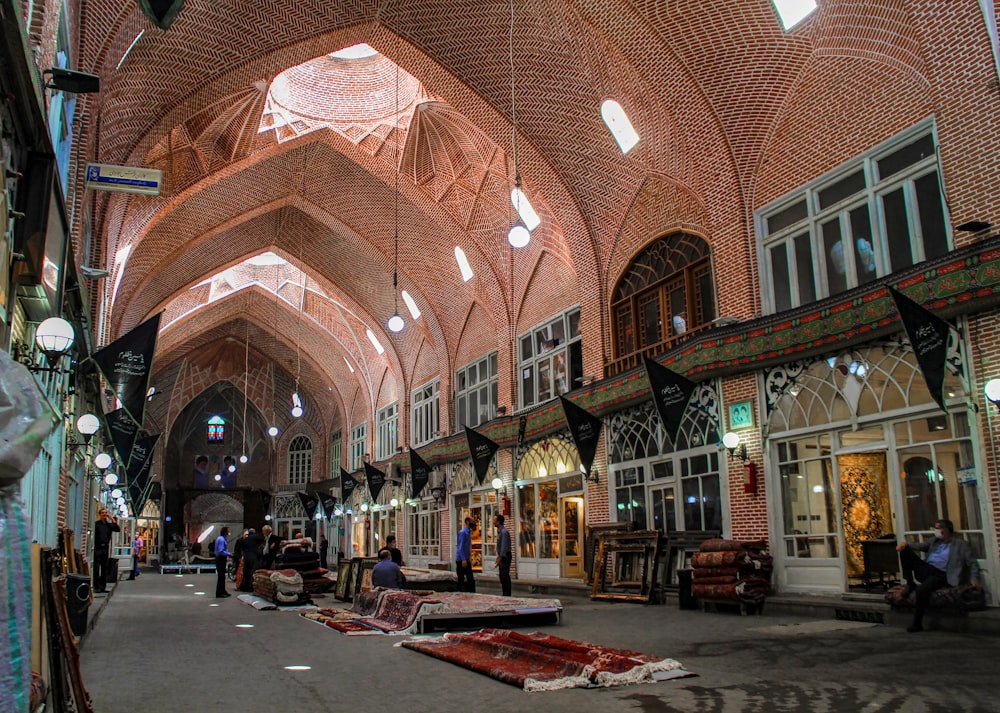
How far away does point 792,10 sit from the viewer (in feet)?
42.0

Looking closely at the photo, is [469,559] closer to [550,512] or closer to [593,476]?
[593,476]

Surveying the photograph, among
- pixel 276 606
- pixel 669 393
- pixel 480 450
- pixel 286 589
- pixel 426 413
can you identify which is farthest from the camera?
pixel 426 413

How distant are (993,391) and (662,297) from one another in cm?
771

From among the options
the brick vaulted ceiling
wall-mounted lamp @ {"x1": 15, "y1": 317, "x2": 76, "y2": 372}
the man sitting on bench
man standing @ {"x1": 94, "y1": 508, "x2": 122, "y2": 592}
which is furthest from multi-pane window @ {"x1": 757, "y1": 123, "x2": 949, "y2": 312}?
man standing @ {"x1": 94, "y1": 508, "x2": 122, "y2": 592}

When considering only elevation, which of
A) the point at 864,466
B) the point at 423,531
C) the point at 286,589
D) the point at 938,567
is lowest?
the point at 286,589

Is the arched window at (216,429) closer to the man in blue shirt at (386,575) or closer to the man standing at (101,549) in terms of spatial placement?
the man standing at (101,549)

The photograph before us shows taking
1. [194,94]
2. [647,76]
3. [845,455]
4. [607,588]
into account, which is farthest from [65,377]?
[845,455]

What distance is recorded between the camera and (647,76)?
15195 mm

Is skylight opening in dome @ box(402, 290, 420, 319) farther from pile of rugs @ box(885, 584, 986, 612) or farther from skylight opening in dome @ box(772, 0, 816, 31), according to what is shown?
pile of rugs @ box(885, 584, 986, 612)

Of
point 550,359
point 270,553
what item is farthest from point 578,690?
point 550,359

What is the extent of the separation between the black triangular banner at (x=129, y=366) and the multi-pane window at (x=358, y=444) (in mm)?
24051

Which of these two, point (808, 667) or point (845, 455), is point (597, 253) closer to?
point (845, 455)

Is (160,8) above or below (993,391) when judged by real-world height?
above

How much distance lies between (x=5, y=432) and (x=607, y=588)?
13607 mm
